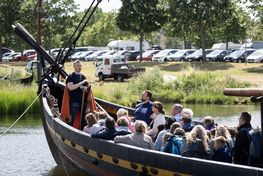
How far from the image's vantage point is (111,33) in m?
88.4

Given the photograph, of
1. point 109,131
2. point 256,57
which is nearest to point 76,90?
point 109,131

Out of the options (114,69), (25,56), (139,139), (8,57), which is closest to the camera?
(139,139)

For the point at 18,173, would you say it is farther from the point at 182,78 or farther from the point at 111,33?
the point at 111,33

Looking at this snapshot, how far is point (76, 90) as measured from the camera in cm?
1414

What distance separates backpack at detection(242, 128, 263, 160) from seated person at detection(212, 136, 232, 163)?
0.57 m

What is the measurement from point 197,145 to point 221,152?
0.42m

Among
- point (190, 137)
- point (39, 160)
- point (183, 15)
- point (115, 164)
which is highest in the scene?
point (183, 15)

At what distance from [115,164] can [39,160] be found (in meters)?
6.91

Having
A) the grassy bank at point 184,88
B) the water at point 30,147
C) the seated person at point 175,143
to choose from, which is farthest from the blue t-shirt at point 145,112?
the grassy bank at point 184,88

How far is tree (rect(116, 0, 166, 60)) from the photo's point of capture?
187ft

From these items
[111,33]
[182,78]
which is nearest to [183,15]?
[182,78]

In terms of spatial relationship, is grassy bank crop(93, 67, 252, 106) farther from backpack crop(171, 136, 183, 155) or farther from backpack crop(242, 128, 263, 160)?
backpack crop(242, 128, 263, 160)

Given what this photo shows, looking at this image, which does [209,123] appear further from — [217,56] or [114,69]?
[217,56]

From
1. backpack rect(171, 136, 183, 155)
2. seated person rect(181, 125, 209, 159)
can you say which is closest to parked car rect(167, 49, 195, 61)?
backpack rect(171, 136, 183, 155)
